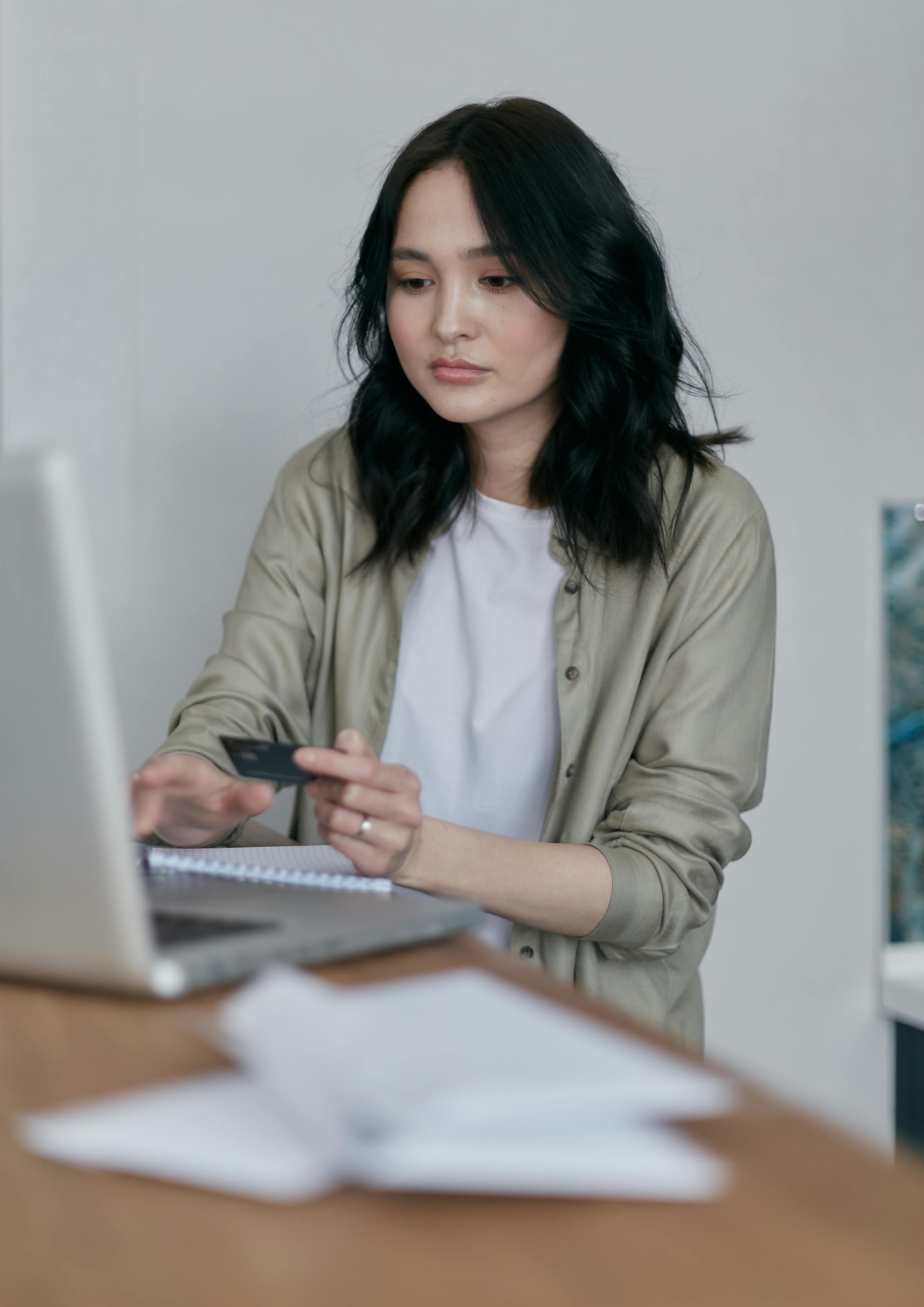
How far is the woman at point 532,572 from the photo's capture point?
1.35m

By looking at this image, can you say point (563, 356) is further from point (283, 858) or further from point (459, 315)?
point (283, 858)

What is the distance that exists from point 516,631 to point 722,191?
1.28 metres

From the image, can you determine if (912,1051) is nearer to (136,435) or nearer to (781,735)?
(781,735)

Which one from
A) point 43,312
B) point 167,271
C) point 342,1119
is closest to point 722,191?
point 167,271

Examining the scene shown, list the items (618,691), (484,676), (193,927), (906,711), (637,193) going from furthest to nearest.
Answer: (906,711)
(637,193)
(484,676)
(618,691)
(193,927)

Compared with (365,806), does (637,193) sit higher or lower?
higher

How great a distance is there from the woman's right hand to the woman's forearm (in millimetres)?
141

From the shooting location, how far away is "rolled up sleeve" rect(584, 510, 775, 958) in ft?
4.02

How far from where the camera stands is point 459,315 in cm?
146

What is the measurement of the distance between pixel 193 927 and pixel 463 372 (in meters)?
0.91

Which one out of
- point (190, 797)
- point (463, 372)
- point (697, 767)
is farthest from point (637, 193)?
point (190, 797)

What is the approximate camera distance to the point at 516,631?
1.54 metres

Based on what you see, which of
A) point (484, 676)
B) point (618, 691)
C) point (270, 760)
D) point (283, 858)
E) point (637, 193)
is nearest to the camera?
point (270, 760)

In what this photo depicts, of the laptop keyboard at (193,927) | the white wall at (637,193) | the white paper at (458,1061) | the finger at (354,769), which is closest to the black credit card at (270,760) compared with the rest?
the finger at (354,769)
